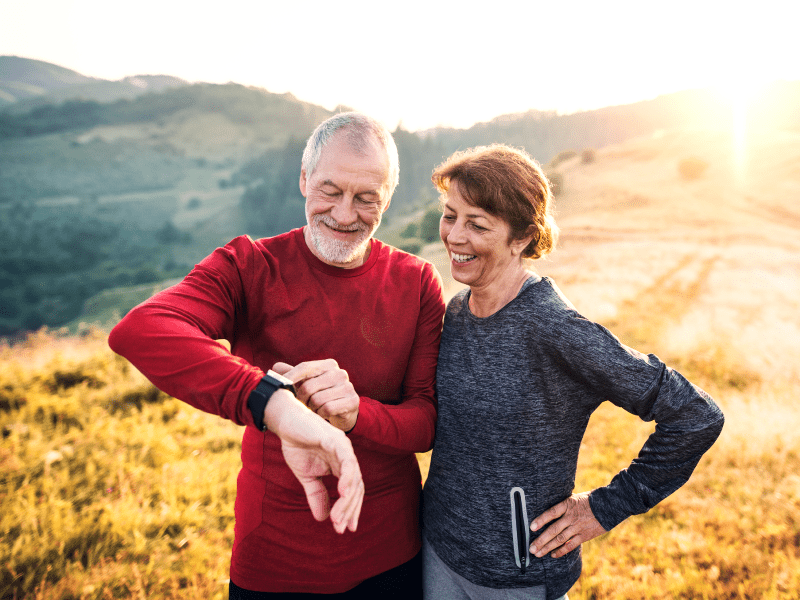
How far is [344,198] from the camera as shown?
2133mm

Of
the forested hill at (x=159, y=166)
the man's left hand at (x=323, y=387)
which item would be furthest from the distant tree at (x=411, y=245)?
the man's left hand at (x=323, y=387)

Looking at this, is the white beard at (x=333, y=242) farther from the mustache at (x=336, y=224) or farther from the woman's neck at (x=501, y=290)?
the woman's neck at (x=501, y=290)

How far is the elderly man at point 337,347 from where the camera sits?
196cm

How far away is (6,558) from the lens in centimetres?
311

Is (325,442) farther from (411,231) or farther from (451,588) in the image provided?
(411,231)

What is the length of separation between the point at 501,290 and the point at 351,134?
102 cm

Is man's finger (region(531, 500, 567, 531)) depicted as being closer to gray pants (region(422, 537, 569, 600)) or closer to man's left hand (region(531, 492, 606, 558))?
man's left hand (region(531, 492, 606, 558))

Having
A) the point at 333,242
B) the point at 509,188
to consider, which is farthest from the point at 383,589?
the point at 509,188

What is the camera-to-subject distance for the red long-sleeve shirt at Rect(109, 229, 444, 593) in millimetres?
1962

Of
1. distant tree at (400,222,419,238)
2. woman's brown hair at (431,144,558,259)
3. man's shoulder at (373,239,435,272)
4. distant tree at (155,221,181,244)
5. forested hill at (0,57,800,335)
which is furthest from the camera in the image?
distant tree at (155,221,181,244)

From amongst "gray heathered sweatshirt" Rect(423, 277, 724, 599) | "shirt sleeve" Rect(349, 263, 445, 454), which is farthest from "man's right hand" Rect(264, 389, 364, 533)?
"gray heathered sweatshirt" Rect(423, 277, 724, 599)

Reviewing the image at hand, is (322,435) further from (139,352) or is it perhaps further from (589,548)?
(589,548)

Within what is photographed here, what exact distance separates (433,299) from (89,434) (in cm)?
502

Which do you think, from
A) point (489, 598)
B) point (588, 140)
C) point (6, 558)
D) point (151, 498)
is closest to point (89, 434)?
point (151, 498)
